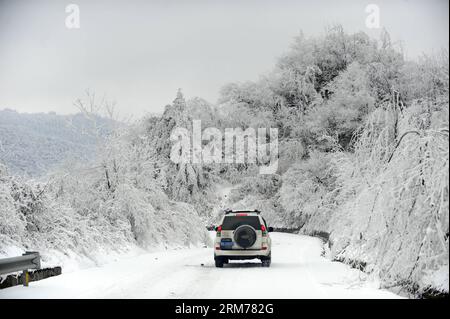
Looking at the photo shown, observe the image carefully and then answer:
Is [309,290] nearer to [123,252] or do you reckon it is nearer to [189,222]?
[123,252]

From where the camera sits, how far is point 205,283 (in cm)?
1388

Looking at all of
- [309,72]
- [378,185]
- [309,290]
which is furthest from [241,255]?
[309,72]

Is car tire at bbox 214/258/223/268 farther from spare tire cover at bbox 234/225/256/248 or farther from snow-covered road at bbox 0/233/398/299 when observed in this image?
spare tire cover at bbox 234/225/256/248

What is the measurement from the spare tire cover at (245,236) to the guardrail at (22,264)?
6.57 m

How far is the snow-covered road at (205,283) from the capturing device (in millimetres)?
11859

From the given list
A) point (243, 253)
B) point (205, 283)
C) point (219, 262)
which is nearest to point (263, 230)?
point (243, 253)

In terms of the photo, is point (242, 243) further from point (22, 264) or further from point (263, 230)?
point (22, 264)

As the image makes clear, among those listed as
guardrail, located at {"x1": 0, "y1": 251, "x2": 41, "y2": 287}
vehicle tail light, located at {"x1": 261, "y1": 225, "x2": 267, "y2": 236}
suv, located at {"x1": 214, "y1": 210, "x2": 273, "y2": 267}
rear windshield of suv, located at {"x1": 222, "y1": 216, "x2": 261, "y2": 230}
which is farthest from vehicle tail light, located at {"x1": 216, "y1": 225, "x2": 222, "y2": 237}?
guardrail, located at {"x1": 0, "y1": 251, "x2": 41, "y2": 287}

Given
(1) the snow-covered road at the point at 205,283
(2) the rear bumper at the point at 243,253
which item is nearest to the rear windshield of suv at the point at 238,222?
(2) the rear bumper at the point at 243,253

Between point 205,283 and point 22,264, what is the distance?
4.23m

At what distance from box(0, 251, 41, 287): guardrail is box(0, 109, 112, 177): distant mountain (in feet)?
15.8
